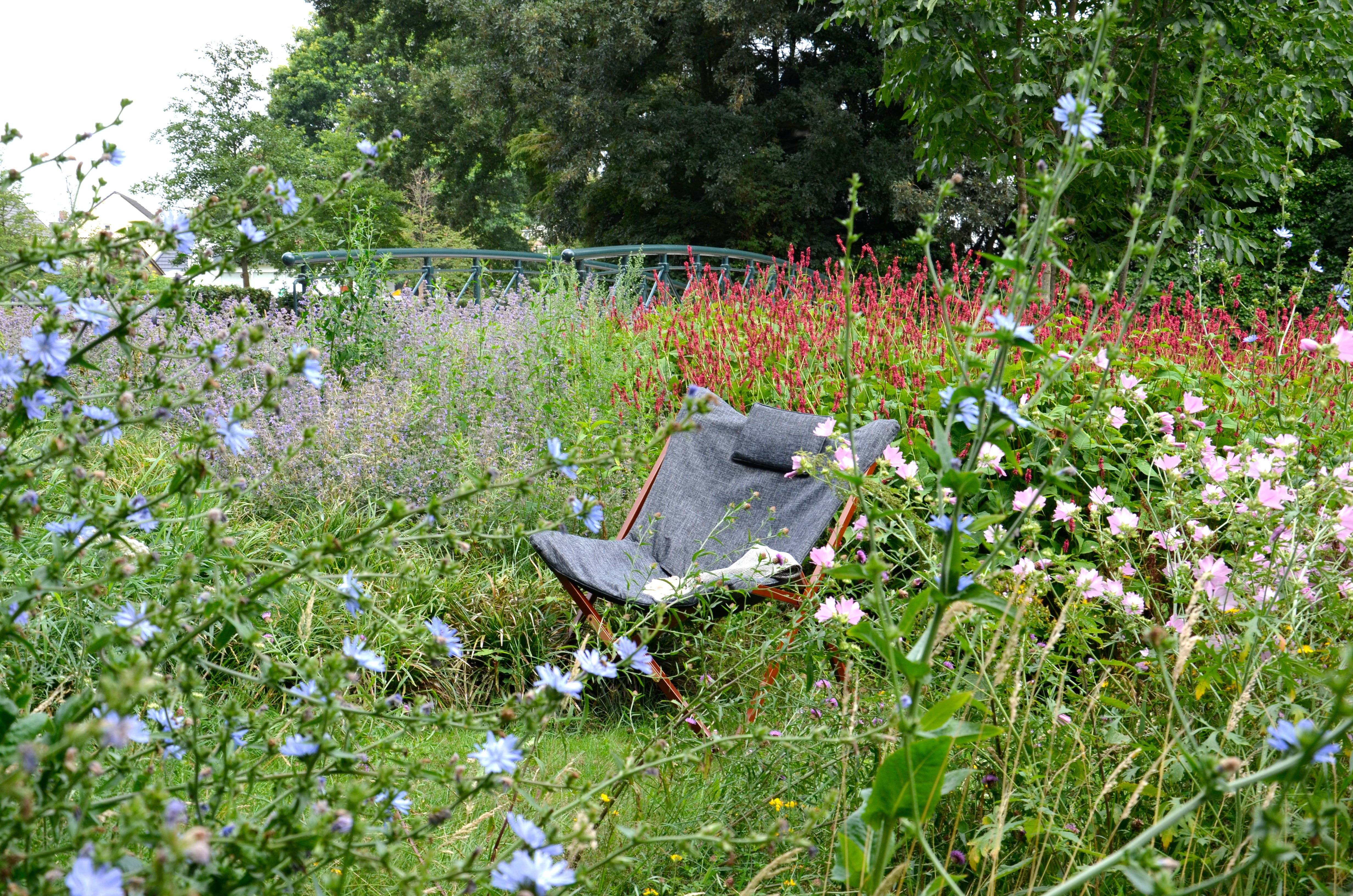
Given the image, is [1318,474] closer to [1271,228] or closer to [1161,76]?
[1161,76]

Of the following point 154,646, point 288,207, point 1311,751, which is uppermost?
point 288,207

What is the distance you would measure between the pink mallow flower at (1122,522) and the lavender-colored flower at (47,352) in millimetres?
1660

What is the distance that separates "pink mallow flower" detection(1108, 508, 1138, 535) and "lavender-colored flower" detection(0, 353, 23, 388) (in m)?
1.69

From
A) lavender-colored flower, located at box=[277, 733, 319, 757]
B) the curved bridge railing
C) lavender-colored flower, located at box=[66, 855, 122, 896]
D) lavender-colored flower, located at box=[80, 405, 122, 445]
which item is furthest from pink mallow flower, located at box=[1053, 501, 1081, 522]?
the curved bridge railing

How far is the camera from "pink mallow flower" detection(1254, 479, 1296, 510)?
1639 millimetres

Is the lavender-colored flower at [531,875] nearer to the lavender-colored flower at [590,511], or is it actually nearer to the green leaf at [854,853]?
the lavender-colored flower at [590,511]

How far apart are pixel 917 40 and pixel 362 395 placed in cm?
368

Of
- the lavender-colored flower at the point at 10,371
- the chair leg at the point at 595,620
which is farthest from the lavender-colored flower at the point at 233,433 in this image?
the chair leg at the point at 595,620

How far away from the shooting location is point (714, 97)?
51.2 feet

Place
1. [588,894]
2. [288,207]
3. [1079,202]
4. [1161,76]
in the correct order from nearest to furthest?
1. [288,207]
2. [588,894]
3. [1161,76]
4. [1079,202]

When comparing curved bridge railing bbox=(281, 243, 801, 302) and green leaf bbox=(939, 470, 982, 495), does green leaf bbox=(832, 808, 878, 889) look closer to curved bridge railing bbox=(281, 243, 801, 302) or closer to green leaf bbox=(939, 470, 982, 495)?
green leaf bbox=(939, 470, 982, 495)

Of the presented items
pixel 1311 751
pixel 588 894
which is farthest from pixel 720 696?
pixel 1311 751

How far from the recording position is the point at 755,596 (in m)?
2.77

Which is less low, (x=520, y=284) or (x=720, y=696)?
(x=520, y=284)
